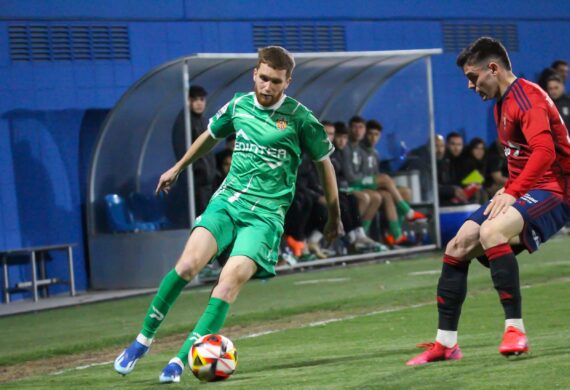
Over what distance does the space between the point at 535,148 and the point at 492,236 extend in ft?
1.92

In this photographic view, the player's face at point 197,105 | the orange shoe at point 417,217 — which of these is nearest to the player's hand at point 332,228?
the player's face at point 197,105

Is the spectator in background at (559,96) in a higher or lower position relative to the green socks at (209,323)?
higher

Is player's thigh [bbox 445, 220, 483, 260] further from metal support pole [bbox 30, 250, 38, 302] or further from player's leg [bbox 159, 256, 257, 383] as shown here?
metal support pole [bbox 30, 250, 38, 302]

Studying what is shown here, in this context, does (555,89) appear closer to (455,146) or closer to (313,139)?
(455,146)

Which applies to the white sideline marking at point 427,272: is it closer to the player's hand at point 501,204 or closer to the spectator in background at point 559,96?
the spectator in background at point 559,96

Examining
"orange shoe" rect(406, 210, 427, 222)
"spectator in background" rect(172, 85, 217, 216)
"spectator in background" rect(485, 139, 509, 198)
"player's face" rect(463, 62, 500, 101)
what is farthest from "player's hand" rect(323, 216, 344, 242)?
"spectator in background" rect(485, 139, 509, 198)

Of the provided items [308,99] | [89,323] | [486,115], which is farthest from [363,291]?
[486,115]

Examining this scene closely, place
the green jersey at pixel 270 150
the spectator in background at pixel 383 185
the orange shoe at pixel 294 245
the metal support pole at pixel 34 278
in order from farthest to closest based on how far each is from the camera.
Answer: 1. the spectator in background at pixel 383 185
2. the orange shoe at pixel 294 245
3. the metal support pole at pixel 34 278
4. the green jersey at pixel 270 150

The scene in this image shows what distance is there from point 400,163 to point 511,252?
11912mm

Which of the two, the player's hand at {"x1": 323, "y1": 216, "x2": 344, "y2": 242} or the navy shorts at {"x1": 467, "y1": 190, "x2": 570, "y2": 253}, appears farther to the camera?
the player's hand at {"x1": 323, "y1": 216, "x2": 344, "y2": 242}

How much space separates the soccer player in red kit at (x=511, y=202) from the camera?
7395mm

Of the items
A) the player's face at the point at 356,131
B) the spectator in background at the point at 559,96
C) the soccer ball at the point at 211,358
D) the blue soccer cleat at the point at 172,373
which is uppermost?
the spectator in background at the point at 559,96

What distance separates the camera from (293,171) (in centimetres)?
820

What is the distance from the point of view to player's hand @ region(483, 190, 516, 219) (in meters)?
7.38
